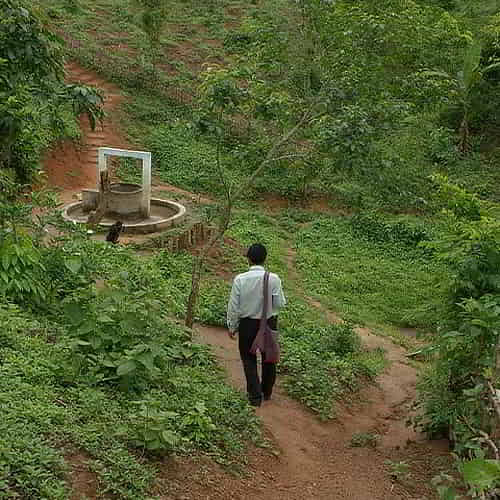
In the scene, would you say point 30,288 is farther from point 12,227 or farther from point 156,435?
point 156,435

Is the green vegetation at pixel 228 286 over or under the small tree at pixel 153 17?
under

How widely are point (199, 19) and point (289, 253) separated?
19.4m

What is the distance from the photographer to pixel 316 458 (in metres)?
6.34

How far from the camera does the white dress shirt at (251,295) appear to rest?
6496 mm

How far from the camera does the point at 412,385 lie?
29.8 feet

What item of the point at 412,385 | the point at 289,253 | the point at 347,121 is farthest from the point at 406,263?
the point at 347,121

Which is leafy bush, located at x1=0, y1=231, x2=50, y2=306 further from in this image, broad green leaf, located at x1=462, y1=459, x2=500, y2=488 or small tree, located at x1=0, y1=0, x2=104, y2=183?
broad green leaf, located at x1=462, y1=459, x2=500, y2=488

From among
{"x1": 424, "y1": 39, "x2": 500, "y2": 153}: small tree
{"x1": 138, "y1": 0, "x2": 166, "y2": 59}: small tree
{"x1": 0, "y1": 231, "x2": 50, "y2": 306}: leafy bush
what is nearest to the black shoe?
{"x1": 0, "y1": 231, "x2": 50, "y2": 306}: leafy bush

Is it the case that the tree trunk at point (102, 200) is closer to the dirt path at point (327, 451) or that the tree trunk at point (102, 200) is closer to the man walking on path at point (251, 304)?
the dirt path at point (327, 451)

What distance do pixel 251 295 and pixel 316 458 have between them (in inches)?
59.5

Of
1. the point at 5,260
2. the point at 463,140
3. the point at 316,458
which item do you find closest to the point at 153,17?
the point at 463,140

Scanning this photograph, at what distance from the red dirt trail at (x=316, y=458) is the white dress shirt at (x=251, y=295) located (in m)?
0.98

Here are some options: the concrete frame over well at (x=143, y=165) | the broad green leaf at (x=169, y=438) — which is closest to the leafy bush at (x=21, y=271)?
the broad green leaf at (x=169, y=438)

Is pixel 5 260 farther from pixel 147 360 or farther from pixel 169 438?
A: pixel 169 438
